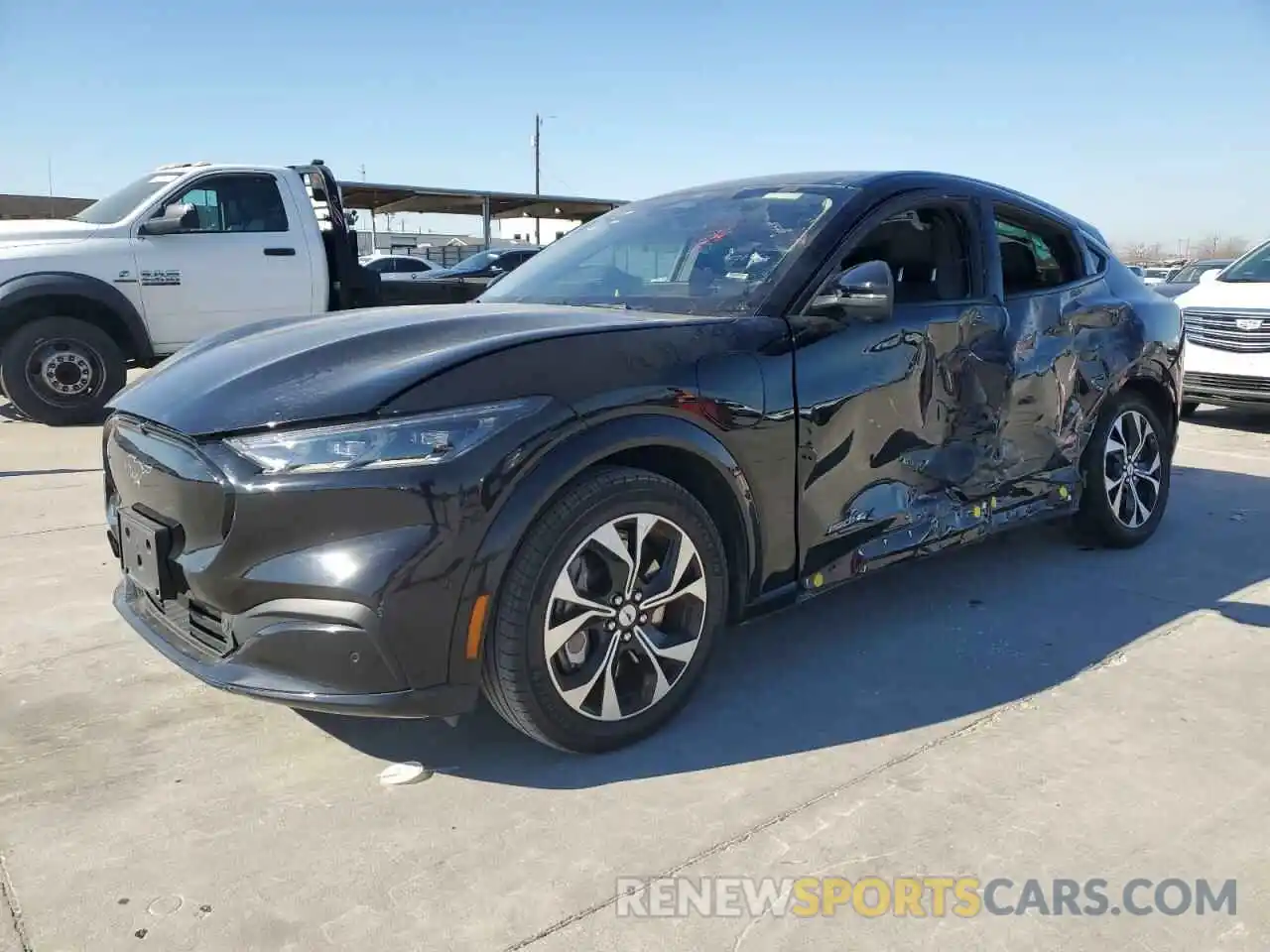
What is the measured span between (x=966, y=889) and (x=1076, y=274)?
3.10 m

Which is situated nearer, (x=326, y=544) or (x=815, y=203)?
(x=326, y=544)

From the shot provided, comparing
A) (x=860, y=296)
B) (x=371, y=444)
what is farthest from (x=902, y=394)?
(x=371, y=444)

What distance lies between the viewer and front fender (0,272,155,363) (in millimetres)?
7711

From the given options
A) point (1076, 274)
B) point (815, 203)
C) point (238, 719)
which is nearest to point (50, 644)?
point (238, 719)

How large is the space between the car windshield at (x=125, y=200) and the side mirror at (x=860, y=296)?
22.8 ft

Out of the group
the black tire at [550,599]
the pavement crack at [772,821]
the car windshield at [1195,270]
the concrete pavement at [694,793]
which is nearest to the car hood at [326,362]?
the black tire at [550,599]

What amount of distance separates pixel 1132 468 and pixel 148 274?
285 inches

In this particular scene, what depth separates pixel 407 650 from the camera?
2383mm

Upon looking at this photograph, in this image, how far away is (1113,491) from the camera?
15.1 feet

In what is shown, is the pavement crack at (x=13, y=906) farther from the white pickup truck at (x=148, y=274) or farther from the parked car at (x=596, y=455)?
the white pickup truck at (x=148, y=274)

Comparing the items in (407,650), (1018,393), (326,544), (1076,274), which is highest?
(1076,274)

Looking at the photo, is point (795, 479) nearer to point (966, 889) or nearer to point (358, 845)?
point (966, 889)

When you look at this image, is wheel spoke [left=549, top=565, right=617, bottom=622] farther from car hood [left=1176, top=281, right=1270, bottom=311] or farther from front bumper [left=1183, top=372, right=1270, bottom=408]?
car hood [left=1176, top=281, right=1270, bottom=311]

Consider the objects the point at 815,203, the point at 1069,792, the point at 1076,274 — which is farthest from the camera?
the point at 1076,274
